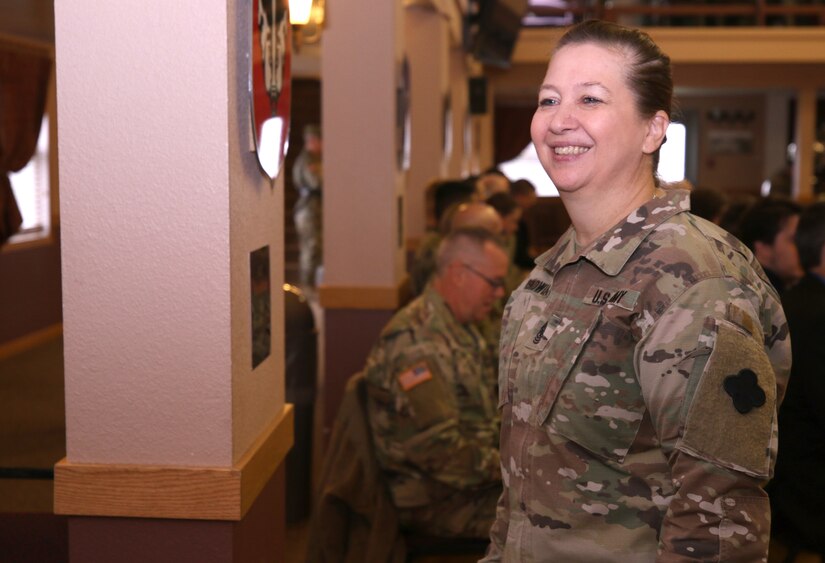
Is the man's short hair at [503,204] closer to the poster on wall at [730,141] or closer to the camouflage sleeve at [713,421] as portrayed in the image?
the camouflage sleeve at [713,421]

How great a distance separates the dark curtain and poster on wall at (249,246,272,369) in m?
16.0

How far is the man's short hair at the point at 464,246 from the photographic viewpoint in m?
3.03

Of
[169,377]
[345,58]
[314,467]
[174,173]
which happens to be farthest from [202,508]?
[345,58]

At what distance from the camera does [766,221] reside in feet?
12.5

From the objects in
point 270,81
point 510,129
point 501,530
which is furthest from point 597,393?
point 510,129

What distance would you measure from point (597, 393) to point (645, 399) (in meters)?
0.07

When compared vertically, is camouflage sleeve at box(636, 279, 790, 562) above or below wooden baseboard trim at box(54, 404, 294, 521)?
above

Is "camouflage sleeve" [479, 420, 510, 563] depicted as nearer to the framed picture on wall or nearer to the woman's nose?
the woman's nose

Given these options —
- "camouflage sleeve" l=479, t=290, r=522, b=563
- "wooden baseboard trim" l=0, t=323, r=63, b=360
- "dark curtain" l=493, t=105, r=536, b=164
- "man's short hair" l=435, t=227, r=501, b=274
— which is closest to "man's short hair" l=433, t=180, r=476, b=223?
"man's short hair" l=435, t=227, r=501, b=274

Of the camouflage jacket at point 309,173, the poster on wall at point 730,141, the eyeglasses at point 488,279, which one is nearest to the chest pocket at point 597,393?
the eyeglasses at point 488,279

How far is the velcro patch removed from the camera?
121cm

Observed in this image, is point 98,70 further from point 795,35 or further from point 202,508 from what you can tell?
point 795,35

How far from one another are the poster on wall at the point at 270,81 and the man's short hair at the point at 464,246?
0.90 metres

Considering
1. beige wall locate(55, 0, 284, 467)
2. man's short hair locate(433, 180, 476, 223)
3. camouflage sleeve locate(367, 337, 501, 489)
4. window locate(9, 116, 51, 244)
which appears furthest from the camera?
window locate(9, 116, 51, 244)
